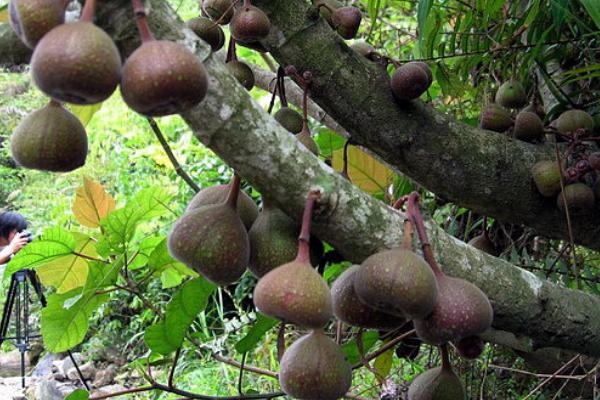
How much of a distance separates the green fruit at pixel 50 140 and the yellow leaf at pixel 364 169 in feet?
2.54

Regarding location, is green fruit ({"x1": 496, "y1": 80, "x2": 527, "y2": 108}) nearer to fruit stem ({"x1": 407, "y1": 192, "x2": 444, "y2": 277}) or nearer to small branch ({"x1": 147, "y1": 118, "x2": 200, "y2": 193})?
small branch ({"x1": 147, "y1": 118, "x2": 200, "y2": 193})

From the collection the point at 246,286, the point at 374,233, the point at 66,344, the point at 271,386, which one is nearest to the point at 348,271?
the point at 374,233

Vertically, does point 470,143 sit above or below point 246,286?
above

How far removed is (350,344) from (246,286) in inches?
119

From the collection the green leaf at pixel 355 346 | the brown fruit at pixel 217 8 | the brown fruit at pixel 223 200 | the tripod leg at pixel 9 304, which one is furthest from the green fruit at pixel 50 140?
the tripod leg at pixel 9 304

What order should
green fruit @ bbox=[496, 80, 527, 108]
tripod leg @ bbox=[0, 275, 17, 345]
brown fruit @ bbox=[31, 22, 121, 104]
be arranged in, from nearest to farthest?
brown fruit @ bbox=[31, 22, 121, 104] < green fruit @ bbox=[496, 80, 527, 108] < tripod leg @ bbox=[0, 275, 17, 345]

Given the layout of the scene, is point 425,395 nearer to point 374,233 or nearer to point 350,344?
point 374,233

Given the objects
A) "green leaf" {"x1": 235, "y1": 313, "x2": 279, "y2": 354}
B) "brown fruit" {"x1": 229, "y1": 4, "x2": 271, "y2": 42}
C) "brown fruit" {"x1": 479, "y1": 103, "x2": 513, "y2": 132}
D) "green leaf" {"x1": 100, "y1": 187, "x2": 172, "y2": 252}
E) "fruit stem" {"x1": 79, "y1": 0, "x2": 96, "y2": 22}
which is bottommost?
"green leaf" {"x1": 235, "y1": 313, "x2": 279, "y2": 354}

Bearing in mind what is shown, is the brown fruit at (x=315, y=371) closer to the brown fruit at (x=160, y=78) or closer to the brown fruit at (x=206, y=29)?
the brown fruit at (x=160, y=78)

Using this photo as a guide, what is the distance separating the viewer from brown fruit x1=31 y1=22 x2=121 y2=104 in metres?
0.50

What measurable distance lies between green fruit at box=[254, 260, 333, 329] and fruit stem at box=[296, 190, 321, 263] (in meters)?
0.02

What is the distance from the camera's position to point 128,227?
4.05 ft

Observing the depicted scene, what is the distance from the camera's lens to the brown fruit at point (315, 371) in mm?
681

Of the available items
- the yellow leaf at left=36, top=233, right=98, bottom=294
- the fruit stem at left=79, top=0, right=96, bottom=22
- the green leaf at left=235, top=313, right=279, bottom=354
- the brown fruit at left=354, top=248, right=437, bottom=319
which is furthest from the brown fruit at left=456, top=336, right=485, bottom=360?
the yellow leaf at left=36, top=233, right=98, bottom=294
